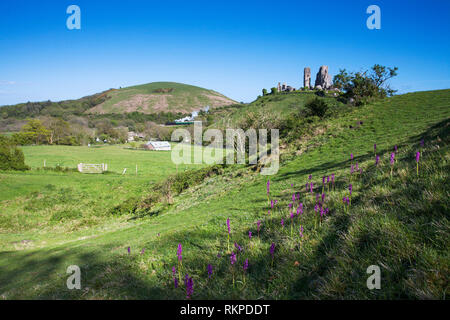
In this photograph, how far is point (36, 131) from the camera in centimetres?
8906

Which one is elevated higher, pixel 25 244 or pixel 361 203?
pixel 361 203

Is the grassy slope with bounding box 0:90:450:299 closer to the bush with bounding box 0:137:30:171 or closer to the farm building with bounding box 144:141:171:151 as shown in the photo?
the bush with bounding box 0:137:30:171

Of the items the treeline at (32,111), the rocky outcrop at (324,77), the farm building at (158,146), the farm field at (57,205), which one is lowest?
the farm field at (57,205)

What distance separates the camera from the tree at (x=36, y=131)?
287ft

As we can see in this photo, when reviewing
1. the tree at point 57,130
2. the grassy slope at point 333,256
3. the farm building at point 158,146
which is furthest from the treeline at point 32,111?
the grassy slope at point 333,256

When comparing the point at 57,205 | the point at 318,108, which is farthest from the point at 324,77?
the point at 57,205

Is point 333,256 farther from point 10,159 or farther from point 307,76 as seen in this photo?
point 307,76

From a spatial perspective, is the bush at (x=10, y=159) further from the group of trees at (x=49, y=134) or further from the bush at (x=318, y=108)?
the group of trees at (x=49, y=134)
